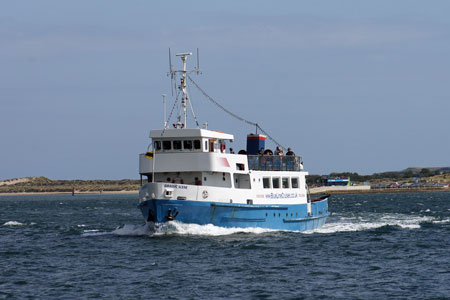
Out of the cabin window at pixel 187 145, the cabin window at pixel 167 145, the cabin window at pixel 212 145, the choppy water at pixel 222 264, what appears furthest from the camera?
the cabin window at pixel 212 145

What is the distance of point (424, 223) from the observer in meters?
58.2

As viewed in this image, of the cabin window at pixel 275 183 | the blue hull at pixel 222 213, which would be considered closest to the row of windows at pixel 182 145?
the blue hull at pixel 222 213

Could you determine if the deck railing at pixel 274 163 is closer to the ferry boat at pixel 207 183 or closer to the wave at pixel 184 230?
the ferry boat at pixel 207 183

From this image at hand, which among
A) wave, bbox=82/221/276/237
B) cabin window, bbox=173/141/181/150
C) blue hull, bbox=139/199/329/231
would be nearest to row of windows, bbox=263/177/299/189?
blue hull, bbox=139/199/329/231

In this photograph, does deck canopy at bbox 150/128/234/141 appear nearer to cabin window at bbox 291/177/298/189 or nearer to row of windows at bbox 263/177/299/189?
row of windows at bbox 263/177/299/189

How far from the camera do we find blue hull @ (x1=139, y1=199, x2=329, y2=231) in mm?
40100

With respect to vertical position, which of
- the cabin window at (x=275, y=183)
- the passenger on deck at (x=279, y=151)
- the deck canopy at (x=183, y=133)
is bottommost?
the cabin window at (x=275, y=183)

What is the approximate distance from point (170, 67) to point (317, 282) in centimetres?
2040

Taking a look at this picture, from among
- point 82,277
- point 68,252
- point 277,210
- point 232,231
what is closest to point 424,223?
point 277,210

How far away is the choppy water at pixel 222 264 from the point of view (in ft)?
88.0

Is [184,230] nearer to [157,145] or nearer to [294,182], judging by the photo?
[157,145]

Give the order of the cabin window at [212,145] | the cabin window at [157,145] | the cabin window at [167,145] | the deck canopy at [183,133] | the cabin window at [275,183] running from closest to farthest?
1. the deck canopy at [183,133]
2. the cabin window at [167,145]
3. the cabin window at [157,145]
4. the cabin window at [212,145]
5. the cabin window at [275,183]

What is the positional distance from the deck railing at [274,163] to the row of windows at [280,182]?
0.67 metres

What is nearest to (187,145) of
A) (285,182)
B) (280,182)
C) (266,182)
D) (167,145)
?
(167,145)
